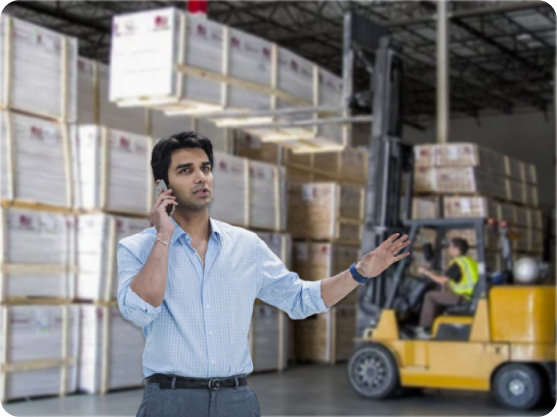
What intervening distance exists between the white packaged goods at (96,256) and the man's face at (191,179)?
5.84 metres

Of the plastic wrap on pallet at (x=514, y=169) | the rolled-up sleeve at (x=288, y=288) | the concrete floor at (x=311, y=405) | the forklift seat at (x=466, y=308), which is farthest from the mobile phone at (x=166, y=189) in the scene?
the plastic wrap on pallet at (x=514, y=169)

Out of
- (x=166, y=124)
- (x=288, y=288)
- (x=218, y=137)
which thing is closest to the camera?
(x=288, y=288)

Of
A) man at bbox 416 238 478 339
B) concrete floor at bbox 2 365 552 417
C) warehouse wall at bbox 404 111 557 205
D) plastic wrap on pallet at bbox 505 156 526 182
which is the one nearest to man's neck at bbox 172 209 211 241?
concrete floor at bbox 2 365 552 417

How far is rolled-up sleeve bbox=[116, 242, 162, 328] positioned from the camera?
227 cm

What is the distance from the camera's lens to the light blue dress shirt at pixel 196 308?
2412 mm

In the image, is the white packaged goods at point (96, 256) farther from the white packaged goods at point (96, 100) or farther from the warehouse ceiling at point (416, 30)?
the warehouse ceiling at point (416, 30)

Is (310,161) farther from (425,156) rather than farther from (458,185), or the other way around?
(458,185)

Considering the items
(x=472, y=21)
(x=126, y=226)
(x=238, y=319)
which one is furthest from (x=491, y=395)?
(x=472, y=21)

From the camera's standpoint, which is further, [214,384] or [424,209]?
[424,209]

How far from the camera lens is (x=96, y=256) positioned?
8.22 m

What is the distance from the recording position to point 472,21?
71.8ft

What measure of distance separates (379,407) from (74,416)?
2764mm

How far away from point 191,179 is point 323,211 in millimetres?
9118

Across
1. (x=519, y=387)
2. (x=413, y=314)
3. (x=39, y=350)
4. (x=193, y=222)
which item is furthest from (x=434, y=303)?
(x=193, y=222)
